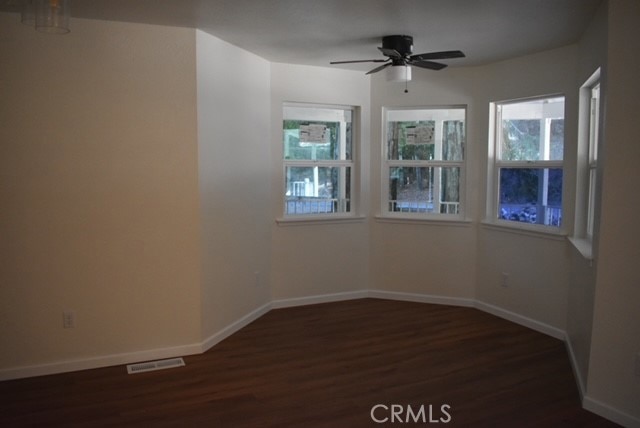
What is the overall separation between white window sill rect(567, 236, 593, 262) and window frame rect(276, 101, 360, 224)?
2193 millimetres

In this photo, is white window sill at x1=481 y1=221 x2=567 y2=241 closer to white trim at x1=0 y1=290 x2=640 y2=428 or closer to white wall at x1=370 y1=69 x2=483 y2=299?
white wall at x1=370 y1=69 x2=483 y2=299

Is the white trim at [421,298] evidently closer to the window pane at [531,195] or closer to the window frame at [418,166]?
the window frame at [418,166]

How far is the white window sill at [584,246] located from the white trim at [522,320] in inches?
32.5

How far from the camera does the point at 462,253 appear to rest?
5406mm

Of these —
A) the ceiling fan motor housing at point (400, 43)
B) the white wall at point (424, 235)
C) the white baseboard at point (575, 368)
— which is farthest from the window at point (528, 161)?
the ceiling fan motor housing at point (400, 43)

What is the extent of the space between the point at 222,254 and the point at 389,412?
6.23ft

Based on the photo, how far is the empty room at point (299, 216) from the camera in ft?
10.3

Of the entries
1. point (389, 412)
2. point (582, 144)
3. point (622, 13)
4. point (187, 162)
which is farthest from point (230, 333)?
point (622, 13)

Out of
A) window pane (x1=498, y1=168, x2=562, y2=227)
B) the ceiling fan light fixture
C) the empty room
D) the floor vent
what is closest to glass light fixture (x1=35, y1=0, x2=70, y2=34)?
the empty room

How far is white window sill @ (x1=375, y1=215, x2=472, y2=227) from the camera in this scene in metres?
5.36

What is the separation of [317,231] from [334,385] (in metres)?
2.15

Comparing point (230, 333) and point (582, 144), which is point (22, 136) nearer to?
point (230, 333)

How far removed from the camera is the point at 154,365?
12.6ft

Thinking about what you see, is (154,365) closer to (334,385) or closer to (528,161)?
(334,385)
